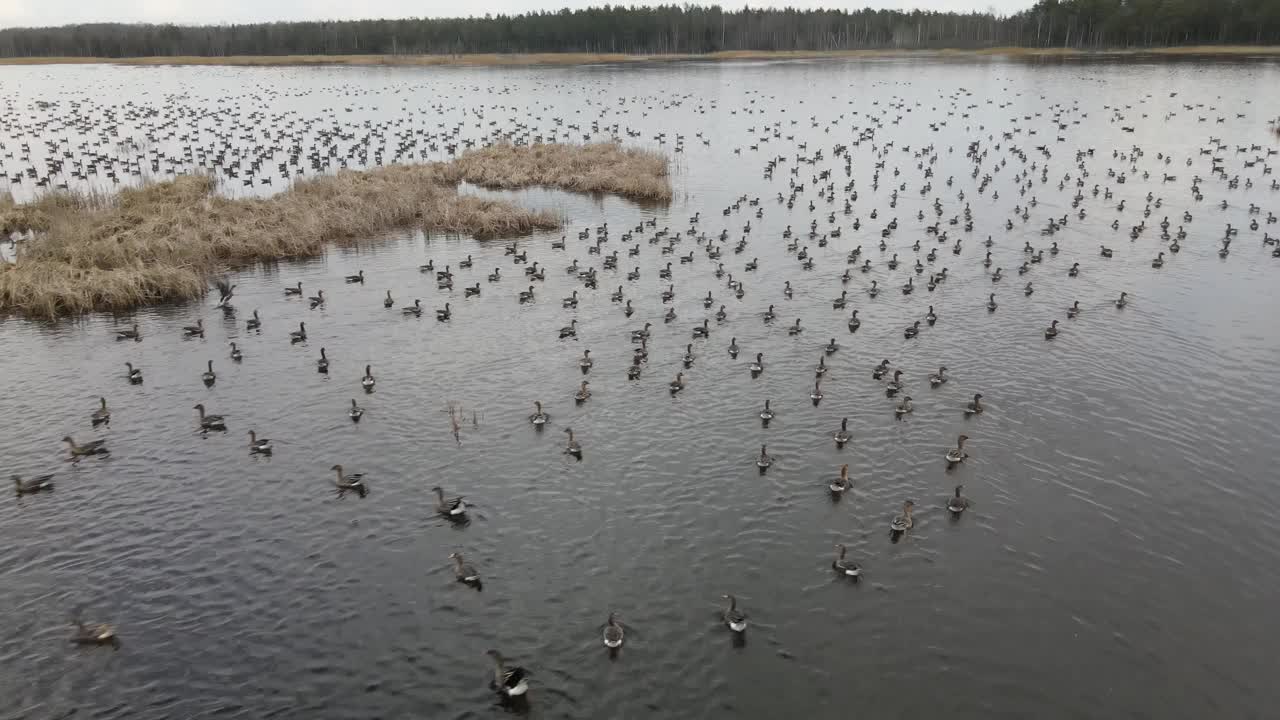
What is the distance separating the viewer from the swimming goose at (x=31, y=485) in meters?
25.7

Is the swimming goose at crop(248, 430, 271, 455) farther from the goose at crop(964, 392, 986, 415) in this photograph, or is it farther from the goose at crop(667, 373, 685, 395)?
the goose at crop(964, 392, 986, 415)

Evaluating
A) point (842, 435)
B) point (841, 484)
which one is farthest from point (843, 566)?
point (842, 435)

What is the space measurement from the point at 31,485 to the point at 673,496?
2144 cm

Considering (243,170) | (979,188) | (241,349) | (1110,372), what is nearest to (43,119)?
(243,170)

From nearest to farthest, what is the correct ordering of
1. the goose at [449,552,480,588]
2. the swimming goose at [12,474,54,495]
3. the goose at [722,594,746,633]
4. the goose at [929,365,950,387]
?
the goose at [722,594,746,633] < the goose at [449,552,480,588] < the swimming goose at [12,474,54,495] < the goose at [929,365,950,387]

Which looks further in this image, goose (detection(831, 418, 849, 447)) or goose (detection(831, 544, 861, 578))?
goose (detection(831, 418, 849, 447))

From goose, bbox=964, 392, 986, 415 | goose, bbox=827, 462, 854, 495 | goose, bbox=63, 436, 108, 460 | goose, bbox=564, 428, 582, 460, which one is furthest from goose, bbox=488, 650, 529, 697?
goose, bbox=964, 392, 986, 415

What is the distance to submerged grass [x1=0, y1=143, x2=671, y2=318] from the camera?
1688 inches

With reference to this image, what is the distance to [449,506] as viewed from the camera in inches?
985

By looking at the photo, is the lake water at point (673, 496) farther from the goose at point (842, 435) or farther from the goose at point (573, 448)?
the goose at point (842, 435)

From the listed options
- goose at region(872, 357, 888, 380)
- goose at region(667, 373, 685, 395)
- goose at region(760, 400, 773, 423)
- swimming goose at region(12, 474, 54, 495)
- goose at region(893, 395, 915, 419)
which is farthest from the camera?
goose at region(872, 357, 888, 380)

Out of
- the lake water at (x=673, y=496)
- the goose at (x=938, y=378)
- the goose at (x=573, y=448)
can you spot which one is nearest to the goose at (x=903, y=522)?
the lake water at (x=673, y=496)

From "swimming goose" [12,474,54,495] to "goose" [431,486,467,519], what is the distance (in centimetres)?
1326

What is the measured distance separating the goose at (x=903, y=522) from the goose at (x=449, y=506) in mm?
13503
